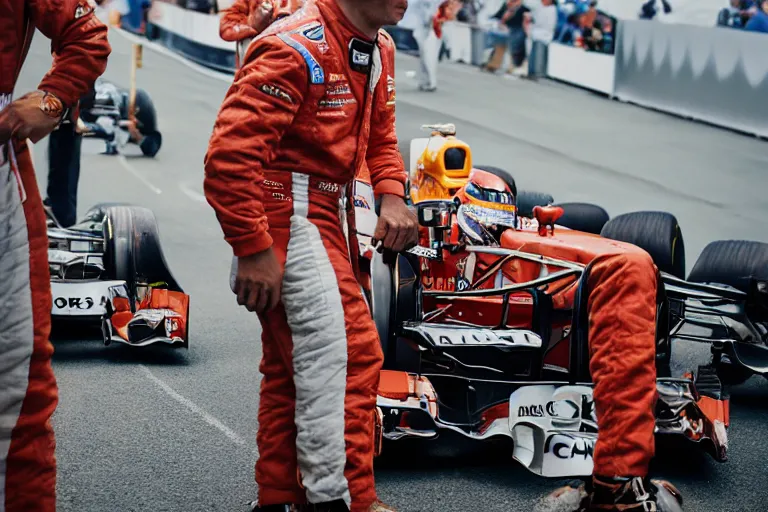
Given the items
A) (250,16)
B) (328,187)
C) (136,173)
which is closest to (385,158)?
(328,187)

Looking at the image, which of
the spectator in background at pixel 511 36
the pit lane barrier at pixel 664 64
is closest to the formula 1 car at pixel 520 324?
the pit lane barrier at pixel 664 64

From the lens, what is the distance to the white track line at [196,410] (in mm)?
4781

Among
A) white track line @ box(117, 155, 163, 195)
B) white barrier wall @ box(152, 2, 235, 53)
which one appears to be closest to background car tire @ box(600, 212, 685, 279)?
white track line @ box(117, 155, 163, 195)

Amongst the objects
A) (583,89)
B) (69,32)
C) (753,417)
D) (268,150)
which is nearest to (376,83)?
(268,150)

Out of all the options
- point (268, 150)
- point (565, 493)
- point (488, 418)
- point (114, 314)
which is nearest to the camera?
point (268, 150)

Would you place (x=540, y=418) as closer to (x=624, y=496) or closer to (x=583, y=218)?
(x=624, y=496)

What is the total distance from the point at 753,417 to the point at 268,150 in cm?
314

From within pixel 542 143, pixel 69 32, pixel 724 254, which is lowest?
pixel 542 143

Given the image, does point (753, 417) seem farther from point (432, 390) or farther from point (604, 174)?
point (604, 174)

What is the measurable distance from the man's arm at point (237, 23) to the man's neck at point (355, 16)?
5.57 m

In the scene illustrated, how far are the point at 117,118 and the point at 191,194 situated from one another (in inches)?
40.7

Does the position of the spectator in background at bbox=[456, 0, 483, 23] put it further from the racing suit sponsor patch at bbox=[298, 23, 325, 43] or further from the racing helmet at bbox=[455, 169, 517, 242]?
the racing suit sponsor patch at bbox=[298, 23, 325, 43]

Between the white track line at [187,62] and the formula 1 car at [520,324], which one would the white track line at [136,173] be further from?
the formula 1 car at [520,324]

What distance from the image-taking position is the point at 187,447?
4.63m
